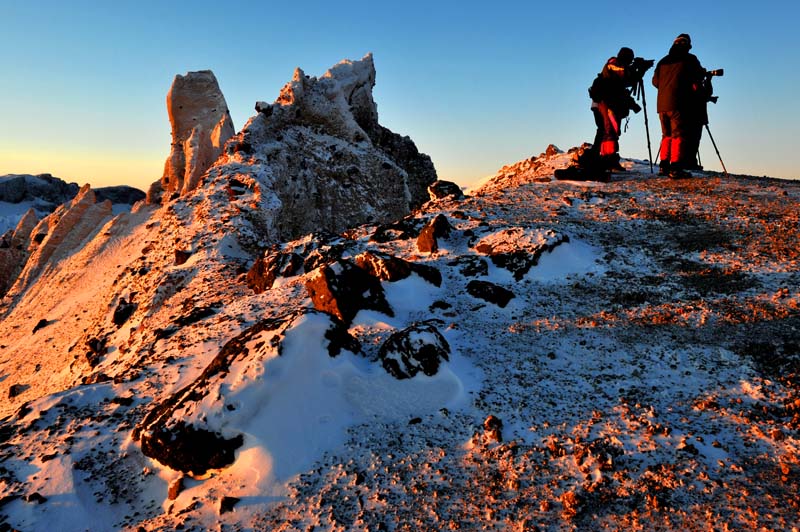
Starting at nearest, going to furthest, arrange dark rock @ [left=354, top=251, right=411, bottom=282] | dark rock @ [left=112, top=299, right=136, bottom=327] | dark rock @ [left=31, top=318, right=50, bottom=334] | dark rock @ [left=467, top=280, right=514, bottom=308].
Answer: dark rock @ [left=467, top=280, right=514, bottom=308] < dark rock @ [left=354, top=251, right=411, bottom=282] < dark rock @ [left=112, top=299, right=136, bottom=327] < dark rock @ [left=31, top=318, right=50, bottom=334]

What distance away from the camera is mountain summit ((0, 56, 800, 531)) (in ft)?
13.2

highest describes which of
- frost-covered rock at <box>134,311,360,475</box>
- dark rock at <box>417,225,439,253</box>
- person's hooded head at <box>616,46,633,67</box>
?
person's hooded head at <box>616,46,633,67</box>

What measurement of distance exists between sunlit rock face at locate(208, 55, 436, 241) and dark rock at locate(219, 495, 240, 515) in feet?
45.6

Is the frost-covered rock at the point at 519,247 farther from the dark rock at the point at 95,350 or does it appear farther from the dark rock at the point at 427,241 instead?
the dark rock at the point at 95,350

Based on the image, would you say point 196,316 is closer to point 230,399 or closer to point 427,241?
point 230,399

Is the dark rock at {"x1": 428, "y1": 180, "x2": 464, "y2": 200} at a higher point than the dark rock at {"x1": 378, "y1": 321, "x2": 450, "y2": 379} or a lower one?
higher

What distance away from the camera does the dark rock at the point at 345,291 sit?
23.6ft

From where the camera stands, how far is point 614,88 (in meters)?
12.5

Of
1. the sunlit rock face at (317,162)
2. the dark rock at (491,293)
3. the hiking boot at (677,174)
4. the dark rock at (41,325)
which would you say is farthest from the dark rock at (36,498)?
the dark rock at (41,325)

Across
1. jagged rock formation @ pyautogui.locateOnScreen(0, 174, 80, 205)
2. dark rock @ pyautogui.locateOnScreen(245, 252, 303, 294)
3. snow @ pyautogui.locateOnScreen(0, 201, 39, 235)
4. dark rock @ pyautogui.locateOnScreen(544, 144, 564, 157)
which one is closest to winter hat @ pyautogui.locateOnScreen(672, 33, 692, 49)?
dark rock @ pyautogui.locateOnScreen(544, 144, 564, 157)

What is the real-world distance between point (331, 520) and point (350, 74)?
78.3 feet

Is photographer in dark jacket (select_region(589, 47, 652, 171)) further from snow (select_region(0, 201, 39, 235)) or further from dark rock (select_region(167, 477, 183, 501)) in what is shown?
snow (select_region(0, 201, 39, 235))

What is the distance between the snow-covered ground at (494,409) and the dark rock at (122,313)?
3311 mm

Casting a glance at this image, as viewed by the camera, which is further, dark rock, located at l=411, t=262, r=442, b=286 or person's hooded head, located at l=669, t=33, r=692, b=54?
person's hooded head, located at l=669, t=33, r=692, b=54
